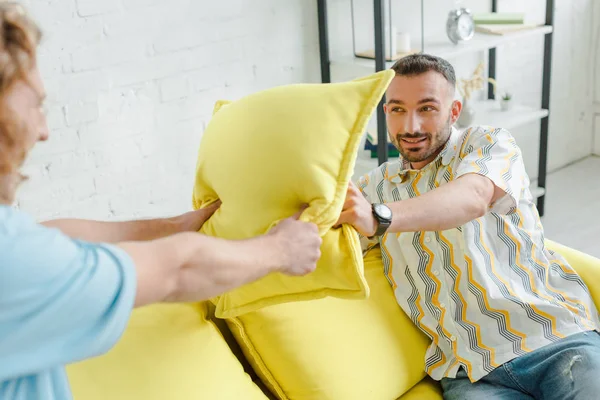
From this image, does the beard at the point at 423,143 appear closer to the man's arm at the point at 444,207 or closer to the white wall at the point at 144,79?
the man's arm at the point at 444,207

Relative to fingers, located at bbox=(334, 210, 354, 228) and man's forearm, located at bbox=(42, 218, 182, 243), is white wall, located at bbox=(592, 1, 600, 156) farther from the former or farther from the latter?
man's forearm, located at bbox=(42, 218, 182, 243)

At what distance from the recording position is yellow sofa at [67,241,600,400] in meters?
1.45

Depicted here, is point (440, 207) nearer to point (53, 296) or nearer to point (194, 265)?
point (194, 265)

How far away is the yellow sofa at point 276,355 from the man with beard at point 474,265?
0.22ft

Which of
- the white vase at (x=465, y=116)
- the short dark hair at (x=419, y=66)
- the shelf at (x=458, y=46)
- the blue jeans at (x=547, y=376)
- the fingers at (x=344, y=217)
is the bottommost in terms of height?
the blue jeans at (x=547, y=376)

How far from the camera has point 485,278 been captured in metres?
1.77

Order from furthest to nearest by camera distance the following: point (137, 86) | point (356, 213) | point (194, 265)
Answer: point (137, 86)
point (356, 213)
point (194, 265)

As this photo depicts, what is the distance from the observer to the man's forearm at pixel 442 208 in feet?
5.18

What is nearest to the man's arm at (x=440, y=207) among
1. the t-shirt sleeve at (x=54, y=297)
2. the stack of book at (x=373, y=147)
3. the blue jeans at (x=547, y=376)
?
the blue jeans at (x=547, y=376)

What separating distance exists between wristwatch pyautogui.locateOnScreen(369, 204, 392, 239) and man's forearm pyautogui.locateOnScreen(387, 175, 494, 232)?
0.02 meters

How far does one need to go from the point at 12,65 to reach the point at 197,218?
0.67 meters

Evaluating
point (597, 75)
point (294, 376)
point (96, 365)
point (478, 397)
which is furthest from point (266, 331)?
point (597, 75)

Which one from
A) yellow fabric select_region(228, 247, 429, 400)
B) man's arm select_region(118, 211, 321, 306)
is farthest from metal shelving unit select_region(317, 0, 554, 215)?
man's arm select_region(118, 211, 321, 306)

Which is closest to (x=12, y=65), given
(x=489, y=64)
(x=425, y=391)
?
(x=425, y=391)
